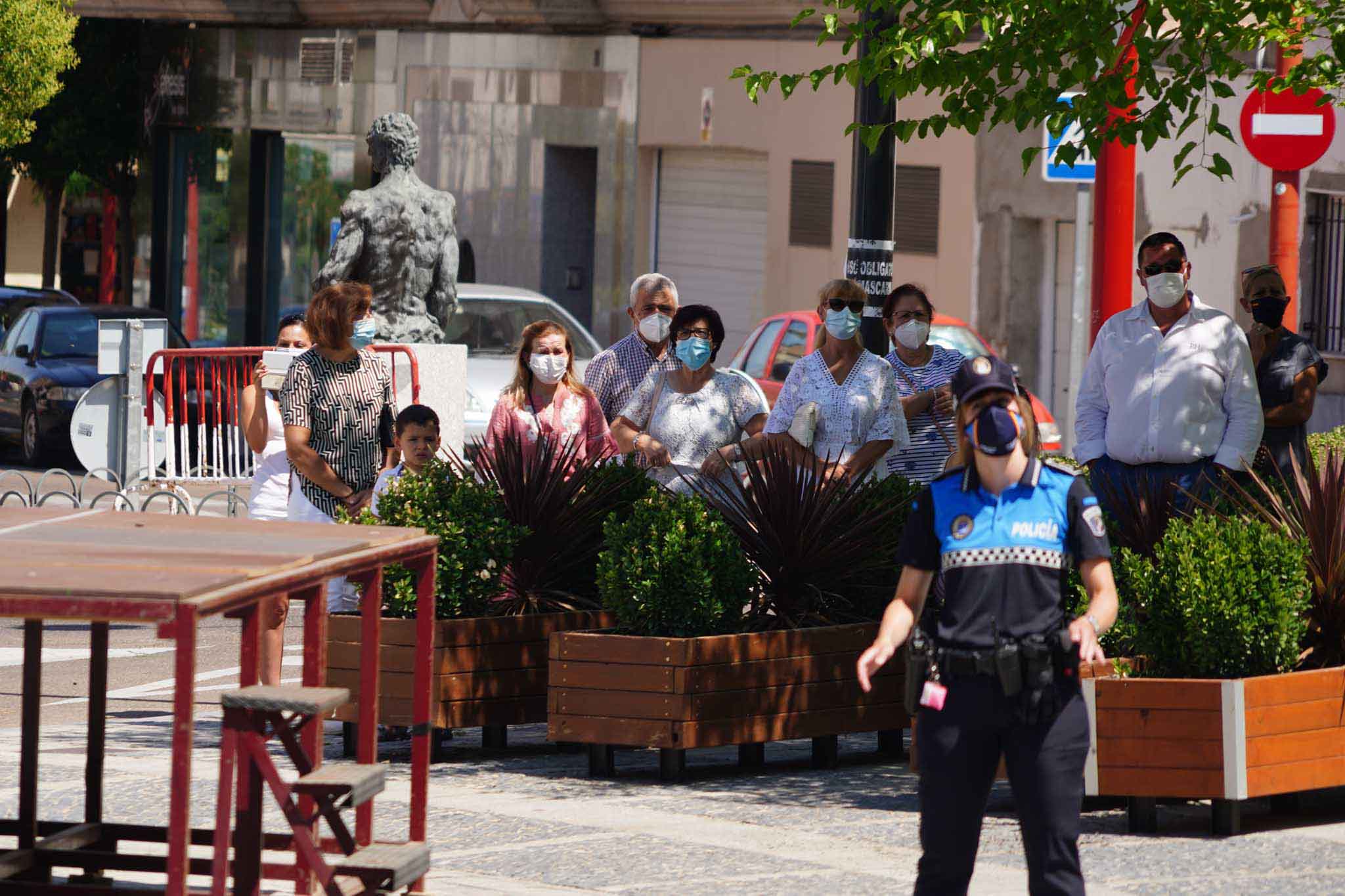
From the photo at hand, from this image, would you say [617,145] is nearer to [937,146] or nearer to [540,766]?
[937,146]

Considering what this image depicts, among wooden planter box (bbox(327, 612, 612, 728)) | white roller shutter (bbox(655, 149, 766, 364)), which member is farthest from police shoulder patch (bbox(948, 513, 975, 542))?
white roller shutter (bbox(655, 149, 766, 364))

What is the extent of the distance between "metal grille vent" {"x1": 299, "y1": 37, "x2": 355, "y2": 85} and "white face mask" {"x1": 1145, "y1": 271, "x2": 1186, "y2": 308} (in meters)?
24.4

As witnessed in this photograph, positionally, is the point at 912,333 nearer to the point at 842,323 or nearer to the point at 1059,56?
the point at 842,323

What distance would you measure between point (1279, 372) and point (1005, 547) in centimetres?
484

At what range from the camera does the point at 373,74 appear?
32156 mm

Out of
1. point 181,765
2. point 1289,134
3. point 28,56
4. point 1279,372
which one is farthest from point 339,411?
point 28,56

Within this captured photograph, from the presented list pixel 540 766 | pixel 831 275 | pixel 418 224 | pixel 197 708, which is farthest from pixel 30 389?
pixel 540 766

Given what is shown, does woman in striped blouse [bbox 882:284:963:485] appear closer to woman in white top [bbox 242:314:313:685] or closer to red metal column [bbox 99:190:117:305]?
woman in white top [bbox 242:314:313:685]

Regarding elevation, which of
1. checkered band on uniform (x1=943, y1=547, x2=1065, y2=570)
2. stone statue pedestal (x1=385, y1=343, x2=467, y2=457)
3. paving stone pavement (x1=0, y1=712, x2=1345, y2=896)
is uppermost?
stone statue pedestal (x1=385, y1=343, x2=467, y2=457)

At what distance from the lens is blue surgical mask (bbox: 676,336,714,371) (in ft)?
32.8

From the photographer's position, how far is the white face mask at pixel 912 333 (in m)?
10.4

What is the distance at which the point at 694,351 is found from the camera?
10008mm

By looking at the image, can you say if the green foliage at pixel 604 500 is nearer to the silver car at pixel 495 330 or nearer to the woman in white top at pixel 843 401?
the woman in white top at pixel 843 401

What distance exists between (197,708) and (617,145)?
1912cm
